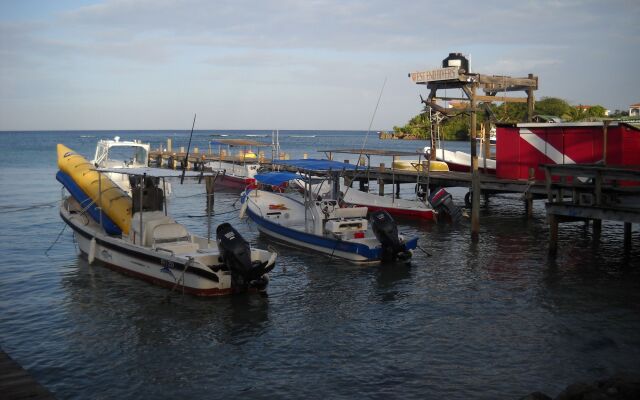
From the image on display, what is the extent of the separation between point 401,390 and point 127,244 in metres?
9.39

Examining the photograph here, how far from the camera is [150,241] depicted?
1661cm

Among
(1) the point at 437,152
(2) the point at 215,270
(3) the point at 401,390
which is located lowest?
(3) the point at 401,390

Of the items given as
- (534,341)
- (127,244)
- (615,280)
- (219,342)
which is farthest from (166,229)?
(615,280)

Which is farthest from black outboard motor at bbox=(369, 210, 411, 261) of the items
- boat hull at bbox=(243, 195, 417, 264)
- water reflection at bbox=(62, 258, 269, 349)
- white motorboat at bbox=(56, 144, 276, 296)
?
water reflection at bbox=(62, 258, 269, 349)

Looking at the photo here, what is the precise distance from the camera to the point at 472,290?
16.2 metres

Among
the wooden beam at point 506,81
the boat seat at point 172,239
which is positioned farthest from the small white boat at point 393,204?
the boat seat at point 172,239

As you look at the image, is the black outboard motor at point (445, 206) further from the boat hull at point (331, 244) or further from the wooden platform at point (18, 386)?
the wooden platform at point (18, 386)

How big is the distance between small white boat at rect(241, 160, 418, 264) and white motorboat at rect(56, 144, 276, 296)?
14.0 feet

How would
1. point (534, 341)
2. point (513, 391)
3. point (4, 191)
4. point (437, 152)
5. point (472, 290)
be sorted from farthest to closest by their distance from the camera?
point (4, 191)
point (437, 152)
point (472, 290)
point (534, 341)
point (513, 391)

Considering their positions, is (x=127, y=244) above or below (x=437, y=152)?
below

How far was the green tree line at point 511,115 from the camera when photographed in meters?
42.4

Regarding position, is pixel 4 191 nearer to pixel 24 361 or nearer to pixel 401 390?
pixel 24 361

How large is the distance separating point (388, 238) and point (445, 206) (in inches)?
372

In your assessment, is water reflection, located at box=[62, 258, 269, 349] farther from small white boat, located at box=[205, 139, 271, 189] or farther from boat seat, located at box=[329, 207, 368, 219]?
small white boat, located at box=[205, 139, 271, 189]
